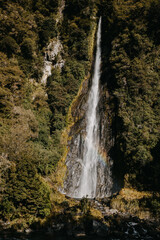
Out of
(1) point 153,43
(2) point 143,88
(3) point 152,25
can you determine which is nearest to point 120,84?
(2) point 143,88

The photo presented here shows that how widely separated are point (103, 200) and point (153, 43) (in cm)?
2584

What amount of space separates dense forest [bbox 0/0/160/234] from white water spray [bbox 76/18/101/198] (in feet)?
8.13

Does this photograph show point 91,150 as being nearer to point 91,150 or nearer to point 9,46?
point 91,150

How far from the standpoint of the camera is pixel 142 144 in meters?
19.6

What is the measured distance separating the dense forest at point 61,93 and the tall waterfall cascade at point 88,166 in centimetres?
158

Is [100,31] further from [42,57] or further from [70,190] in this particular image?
[70,190]

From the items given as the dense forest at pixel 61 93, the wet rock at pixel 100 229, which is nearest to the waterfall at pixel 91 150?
the dense forest at pixel 61 93

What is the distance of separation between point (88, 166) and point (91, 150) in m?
2.39

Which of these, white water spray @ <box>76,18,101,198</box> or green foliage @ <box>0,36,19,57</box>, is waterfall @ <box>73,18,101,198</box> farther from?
green foliage @ <box>0,36,19,57</box>

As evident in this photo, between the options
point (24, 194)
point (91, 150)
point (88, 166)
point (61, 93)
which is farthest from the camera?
point (61, 93)

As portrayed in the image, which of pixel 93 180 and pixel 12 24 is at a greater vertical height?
pixel 12 24

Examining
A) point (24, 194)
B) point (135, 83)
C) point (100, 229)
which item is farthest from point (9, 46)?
point (100, 229)

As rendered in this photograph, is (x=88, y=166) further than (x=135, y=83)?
No

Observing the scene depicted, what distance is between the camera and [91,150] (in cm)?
2389
